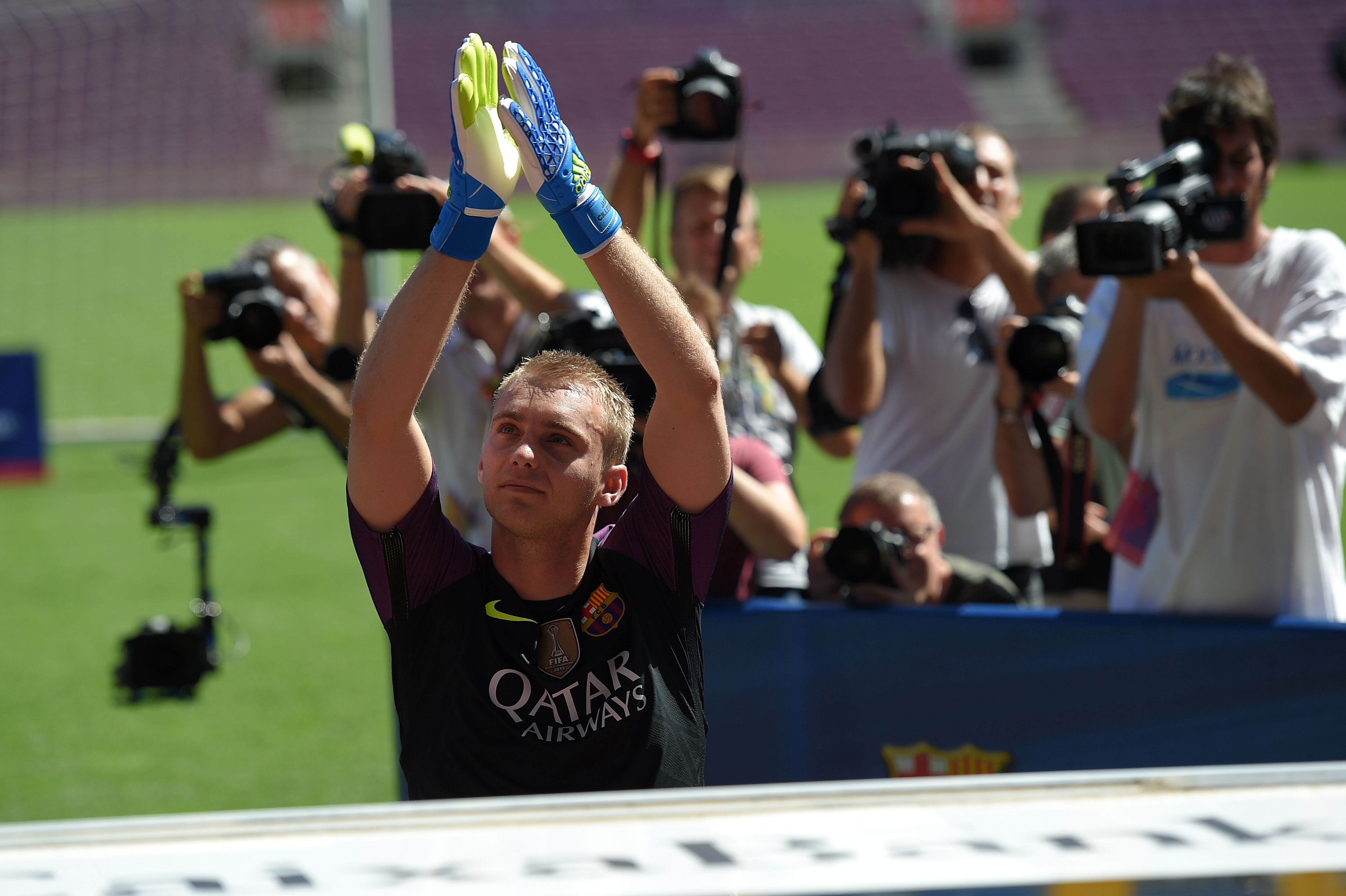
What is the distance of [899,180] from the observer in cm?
346

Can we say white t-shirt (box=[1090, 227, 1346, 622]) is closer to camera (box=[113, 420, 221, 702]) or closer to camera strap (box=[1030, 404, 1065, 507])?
camera strap (box=[1030, 404, 1065, 507])

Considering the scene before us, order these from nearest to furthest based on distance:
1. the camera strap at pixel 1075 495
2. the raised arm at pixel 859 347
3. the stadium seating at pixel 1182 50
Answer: the camera strap at pixel 1075 495 < the raised arm at pixel 859 347 < the stadium seating at pixel 1182 50

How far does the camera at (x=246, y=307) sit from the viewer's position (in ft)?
11.8

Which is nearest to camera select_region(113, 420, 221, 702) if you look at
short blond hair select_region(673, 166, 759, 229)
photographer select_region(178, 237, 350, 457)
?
photographer select_region(178, 237, 350, 457)

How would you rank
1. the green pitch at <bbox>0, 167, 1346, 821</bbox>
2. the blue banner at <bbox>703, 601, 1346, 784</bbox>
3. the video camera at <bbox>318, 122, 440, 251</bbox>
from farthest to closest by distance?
the green pitch at <bbox>0, 167, 1346, 821</bbox> → the video camera at <bbox>318, 122, 440, 251</bbox> → the blue banner at <bbox>703, 601, 1346, 784</bbox>

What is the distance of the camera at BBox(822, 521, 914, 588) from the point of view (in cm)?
297

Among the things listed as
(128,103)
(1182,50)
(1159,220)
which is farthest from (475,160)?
(1182,50)

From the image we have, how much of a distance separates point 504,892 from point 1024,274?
276 centimetres

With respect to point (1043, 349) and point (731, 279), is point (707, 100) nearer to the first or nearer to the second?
point (731, 279)

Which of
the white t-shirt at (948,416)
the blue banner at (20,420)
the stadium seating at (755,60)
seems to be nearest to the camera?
the white t-shirt at (948,416)

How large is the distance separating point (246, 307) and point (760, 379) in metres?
1.37

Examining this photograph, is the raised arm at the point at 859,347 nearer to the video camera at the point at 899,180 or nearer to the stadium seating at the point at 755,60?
the video camera at the point at 899,180

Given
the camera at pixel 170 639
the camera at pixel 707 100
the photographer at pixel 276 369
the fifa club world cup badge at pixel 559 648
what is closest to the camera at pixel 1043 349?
the camera at pixel 707 100

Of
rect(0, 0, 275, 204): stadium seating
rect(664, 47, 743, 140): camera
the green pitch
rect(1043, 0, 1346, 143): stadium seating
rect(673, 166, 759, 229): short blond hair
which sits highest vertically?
rect(1043, 0, 1346, 143): stadium seating
